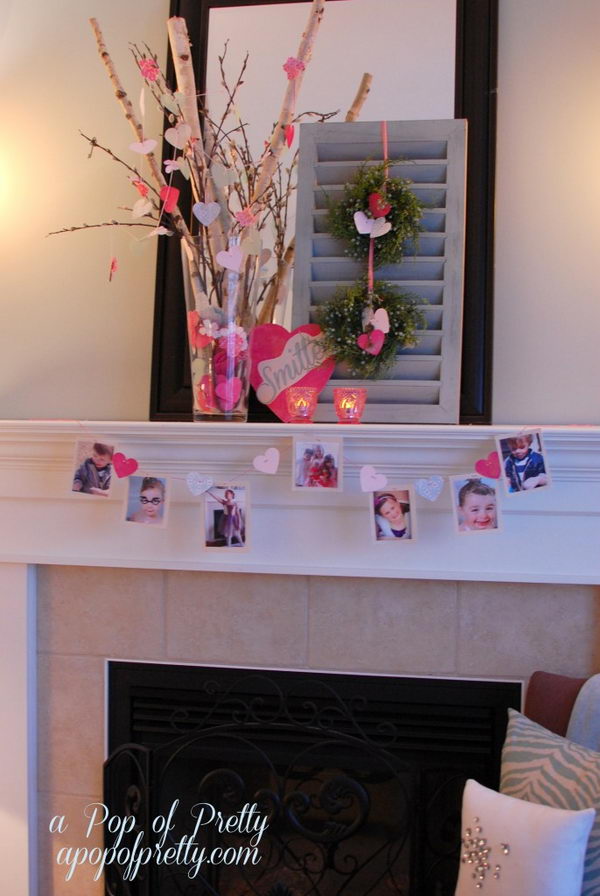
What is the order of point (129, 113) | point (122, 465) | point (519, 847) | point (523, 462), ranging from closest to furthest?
point (519, 847)
point (523, 462)
point (122, 465)
point (129, 113)

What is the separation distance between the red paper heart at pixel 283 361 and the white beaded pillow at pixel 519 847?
2.43ft

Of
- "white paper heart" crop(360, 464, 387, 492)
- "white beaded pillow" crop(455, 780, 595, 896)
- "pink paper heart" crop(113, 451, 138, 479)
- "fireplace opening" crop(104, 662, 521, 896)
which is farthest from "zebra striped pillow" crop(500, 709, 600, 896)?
"pink paper heart" crop(113, 451, 138, 479)

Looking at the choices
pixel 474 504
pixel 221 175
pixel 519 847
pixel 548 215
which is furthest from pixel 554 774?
pixel 221 175

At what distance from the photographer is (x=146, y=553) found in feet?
4.89

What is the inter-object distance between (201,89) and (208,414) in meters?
0.74

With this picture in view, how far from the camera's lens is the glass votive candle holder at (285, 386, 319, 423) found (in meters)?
1.40

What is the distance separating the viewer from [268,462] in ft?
4.37

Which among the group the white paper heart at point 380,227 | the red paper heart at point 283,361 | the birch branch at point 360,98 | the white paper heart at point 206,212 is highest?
the birch branch at point 360,98

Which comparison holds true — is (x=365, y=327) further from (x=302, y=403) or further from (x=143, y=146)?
(x=143, y=146)

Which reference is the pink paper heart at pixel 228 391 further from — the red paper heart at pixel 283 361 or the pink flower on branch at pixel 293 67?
the pink flower on branch at pixel 293 67

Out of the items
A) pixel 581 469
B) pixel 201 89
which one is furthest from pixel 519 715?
pixel 201 89

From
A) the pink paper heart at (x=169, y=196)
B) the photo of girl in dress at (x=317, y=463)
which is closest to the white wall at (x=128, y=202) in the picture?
the pink paper heart at (x=169, y=196)

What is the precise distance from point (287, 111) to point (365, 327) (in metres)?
0.44

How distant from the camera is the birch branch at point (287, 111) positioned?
1.41 metres
